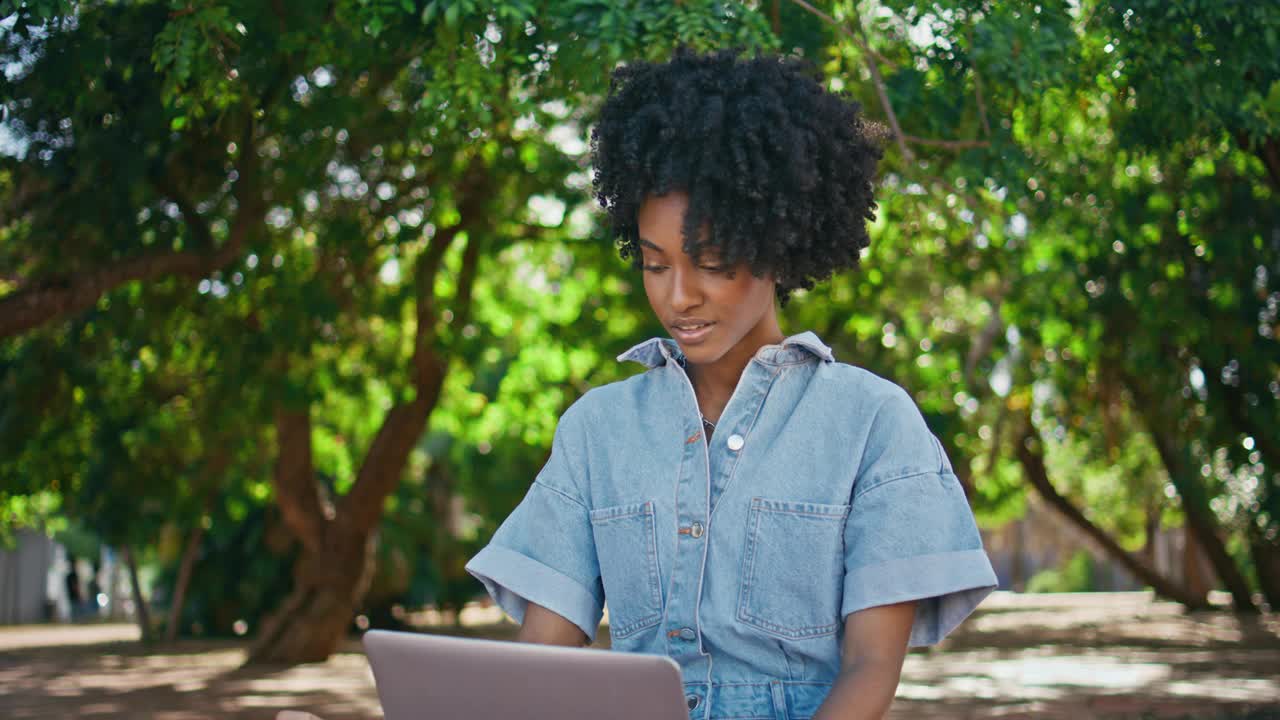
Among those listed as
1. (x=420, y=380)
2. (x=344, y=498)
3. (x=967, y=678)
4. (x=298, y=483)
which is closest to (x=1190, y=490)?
(x=967, y=678)

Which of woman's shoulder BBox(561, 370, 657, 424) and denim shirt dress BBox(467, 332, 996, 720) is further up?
woman's shoulder BBox(561, 370, 657, 424)

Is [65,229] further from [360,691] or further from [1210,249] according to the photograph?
[1210,249]

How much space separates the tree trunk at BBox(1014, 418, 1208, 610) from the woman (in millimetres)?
17982

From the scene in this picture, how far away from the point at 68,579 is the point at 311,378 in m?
20.9

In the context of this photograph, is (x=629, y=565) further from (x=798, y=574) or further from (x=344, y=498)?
(x=344, y=498)

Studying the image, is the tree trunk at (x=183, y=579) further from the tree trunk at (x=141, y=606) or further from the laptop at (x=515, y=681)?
the laptop at (x=515, y=681)

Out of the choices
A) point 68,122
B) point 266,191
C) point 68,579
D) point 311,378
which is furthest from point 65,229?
point 68,579

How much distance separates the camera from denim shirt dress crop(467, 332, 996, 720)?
5.75ft

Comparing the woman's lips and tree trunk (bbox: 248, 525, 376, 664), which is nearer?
the woman's lips

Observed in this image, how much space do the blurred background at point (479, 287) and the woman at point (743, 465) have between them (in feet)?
9.27

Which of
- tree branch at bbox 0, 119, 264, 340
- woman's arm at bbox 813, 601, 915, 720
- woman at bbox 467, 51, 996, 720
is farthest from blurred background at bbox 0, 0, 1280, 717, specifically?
woman's arm at bbox 813, 601, 915, 720

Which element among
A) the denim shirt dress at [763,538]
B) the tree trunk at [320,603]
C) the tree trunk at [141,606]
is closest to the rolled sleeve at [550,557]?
the denim shirt dress at [763,538]

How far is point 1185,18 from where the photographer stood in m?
5.30

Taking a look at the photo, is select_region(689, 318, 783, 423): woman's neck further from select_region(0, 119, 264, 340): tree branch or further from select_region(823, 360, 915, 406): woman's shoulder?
select_region(0, 119, 264, 340): tree branch
